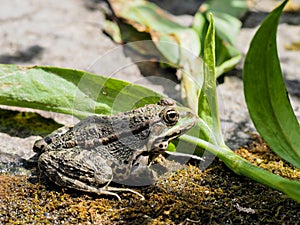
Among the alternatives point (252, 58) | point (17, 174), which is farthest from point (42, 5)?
point (252, 58)

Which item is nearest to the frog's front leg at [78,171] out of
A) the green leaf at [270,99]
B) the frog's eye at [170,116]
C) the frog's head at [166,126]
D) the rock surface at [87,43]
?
the frog's head at [166,126]

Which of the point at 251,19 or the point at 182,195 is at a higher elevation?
the point at 251,19

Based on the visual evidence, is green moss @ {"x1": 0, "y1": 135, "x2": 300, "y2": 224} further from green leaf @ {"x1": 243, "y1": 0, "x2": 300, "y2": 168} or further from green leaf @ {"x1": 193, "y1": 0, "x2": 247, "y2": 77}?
green leaf @ {"x1": 193, "y1": 0, "x2": 247, "y2": 77}

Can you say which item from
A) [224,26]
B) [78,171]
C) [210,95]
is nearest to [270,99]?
[210,95]

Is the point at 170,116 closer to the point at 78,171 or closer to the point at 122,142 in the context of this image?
the point at 122,142

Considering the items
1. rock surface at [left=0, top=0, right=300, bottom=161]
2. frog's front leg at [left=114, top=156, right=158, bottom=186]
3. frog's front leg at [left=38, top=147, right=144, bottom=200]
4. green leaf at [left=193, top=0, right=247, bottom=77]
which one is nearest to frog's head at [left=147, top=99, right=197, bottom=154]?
frog's front leg at [left=114, top=156, right=158, bottom=186]

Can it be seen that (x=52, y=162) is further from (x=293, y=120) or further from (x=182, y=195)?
(x=293, y=120)
